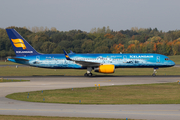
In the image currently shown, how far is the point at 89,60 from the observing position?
4306cm

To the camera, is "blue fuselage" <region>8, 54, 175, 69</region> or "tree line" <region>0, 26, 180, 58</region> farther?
"tree line" <region>0, 26, 180, 58</region>

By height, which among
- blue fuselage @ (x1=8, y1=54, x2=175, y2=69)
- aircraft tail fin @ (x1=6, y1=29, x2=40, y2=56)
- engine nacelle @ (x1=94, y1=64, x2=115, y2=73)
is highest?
aircraft tail fin @ (x1=6, y1=29, x2=40, y2=56)

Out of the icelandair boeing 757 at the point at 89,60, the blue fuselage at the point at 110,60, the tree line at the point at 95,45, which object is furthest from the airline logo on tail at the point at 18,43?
the tree line at the point at 95,45

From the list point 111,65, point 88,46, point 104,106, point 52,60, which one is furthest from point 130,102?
point 88,46

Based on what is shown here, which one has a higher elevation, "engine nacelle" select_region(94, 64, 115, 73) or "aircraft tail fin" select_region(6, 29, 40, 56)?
"aircraft tail fin" select_region(6, 29, 40, 56)

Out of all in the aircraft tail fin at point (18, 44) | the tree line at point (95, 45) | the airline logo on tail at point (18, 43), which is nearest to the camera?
the aircraft tail fin at point (18, 44)

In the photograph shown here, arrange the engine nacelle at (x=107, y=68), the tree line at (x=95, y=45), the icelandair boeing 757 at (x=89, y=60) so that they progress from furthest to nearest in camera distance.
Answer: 1. the tree line at (x=95, y=45)
2. the icelandair boeing 757 at (x=89, y=60)
3. the engine nacelle at (x=107, y=68)

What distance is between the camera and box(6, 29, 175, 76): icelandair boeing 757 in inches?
1646

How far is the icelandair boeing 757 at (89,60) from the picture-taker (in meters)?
41.8

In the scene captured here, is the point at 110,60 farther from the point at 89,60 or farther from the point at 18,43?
the point at 18,43

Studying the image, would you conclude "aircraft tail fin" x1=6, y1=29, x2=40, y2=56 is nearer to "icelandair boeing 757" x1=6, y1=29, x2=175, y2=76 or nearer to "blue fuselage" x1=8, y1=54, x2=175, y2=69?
"icelandair boeing 757" x1=6, y1=29, x2=175, y2=76

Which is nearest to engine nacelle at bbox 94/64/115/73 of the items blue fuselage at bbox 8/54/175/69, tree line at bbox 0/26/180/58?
blue fuselage at bbox 8/54/175/69

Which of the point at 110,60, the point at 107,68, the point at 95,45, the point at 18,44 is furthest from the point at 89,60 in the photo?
the point at 95,45

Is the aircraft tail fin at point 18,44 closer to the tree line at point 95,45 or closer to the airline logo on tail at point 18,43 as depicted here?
the airline logo on tail at point 18,43
